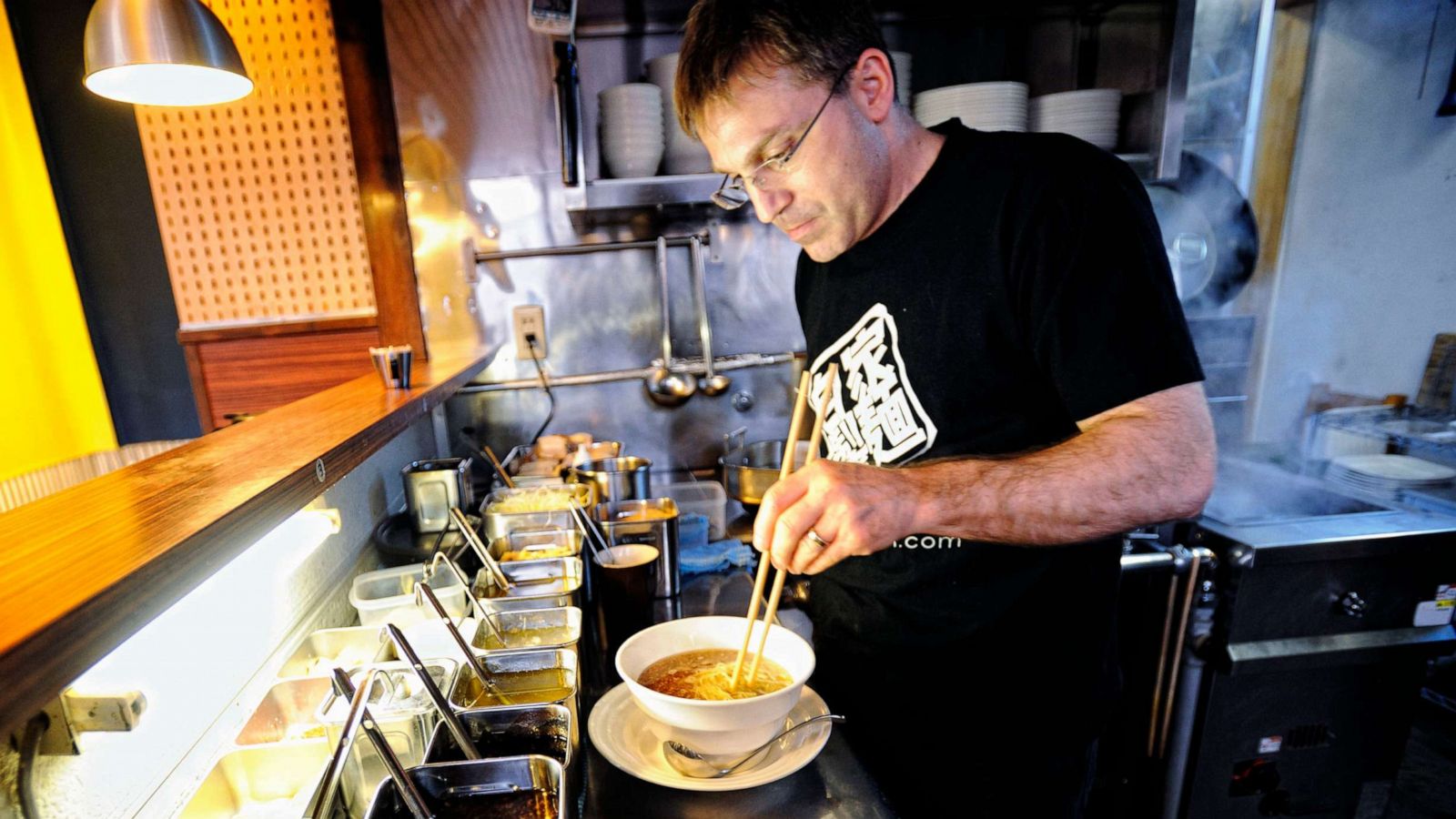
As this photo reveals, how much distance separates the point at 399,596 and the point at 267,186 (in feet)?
8.76

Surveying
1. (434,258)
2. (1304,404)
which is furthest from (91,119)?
(1304,404)

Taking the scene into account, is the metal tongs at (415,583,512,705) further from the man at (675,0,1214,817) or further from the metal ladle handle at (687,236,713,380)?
the metal ladle handle at (687,236,713,380)

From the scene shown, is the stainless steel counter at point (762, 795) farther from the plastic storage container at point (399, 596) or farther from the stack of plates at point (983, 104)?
the stack of plates at point (983, 104)

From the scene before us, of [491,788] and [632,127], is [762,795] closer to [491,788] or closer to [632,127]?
[491,788]

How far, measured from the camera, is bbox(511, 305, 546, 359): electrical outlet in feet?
9.99

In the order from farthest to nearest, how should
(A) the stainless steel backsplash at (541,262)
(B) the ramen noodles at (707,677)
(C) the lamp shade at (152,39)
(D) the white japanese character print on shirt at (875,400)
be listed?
(A) the stainless steel backsplash at (541,262), (C) the lamp shade at (152,39), (D) the white japanese character print on shirt at (875,400), (B) the ramen noodles at (707,677)

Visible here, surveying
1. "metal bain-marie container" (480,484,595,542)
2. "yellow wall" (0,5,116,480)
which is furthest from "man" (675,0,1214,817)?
"yellow wall" (0,5,116,480)

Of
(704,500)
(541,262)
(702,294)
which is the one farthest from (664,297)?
(704,500)

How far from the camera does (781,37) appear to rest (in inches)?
48.5

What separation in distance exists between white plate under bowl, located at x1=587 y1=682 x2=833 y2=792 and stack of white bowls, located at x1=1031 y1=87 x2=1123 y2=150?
248 centimetres

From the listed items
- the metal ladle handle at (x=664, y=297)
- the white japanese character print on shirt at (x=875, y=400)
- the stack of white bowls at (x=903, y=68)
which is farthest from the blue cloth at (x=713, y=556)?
the stack of white bowls at (x=903, y=68)

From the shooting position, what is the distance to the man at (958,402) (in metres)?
1.03

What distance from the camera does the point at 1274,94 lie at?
330 cm

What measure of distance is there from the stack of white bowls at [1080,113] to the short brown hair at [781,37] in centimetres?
173
